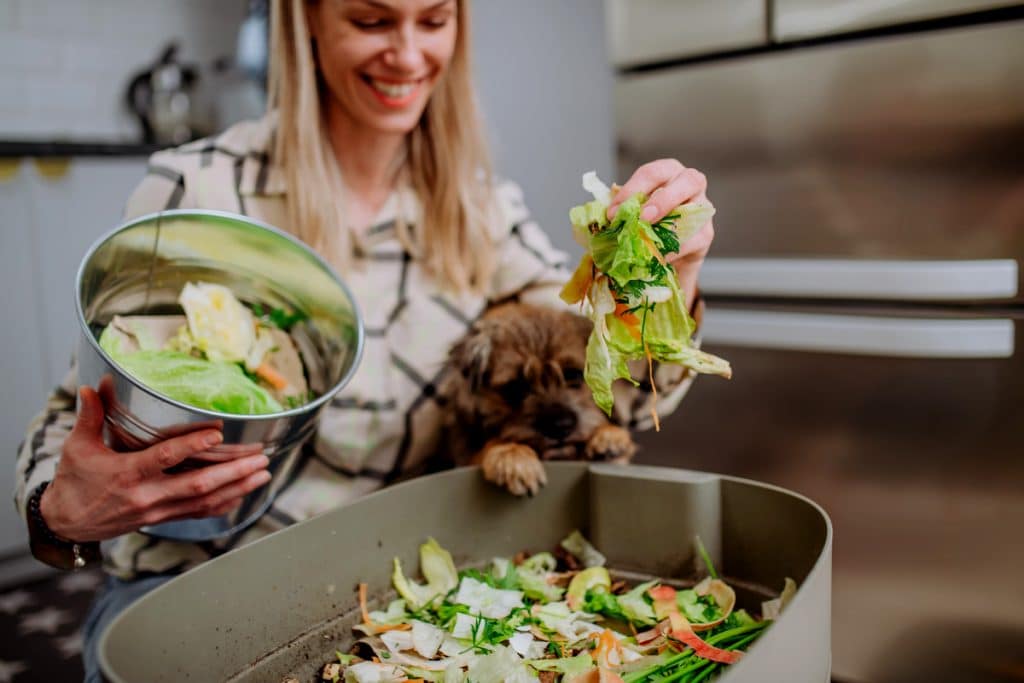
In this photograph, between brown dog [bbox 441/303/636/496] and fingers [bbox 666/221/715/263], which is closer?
fingers [bbox 666/221/715/263]

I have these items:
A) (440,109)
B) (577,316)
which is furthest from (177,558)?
(440,109)

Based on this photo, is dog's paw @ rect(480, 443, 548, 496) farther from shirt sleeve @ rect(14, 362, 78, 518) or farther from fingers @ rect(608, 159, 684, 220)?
shirt sleeve @ rect(14, 362, 78, 518)

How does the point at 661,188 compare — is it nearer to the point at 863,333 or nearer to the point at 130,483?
the point at 130,483

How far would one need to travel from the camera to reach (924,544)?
1890mm

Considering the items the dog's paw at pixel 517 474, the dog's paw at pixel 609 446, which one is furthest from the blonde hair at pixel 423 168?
the dog's paw at pixel 517 474

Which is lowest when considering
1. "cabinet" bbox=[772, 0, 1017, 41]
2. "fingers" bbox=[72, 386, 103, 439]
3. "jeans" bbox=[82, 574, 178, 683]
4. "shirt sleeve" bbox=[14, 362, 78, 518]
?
"jeans" bbox=[82, 574, 178, 683]

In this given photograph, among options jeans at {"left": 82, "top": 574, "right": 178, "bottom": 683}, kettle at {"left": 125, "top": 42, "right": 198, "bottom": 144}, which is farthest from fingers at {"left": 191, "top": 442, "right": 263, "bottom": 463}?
kettle at {"left": 125, "top": 42, "right": 198, "bottom": 144}

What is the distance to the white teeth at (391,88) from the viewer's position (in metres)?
1.38

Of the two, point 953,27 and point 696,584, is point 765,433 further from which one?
point 696,584

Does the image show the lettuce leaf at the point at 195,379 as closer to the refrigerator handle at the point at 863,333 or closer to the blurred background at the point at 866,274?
the blurred background at the point at 866,274

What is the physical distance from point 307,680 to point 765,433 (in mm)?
1468

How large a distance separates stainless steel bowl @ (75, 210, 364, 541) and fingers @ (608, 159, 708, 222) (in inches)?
14.3

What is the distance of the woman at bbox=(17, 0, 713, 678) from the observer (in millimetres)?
1320

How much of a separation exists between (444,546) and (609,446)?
37cm
